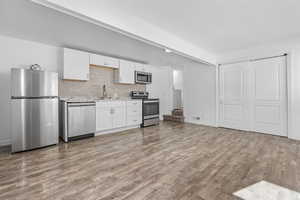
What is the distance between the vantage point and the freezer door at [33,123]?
295 cm

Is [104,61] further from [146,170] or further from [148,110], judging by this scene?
[146,170]

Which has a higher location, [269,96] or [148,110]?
[269,96]

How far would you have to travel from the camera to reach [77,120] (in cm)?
→ 376

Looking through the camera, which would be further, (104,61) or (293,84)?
(104,61)

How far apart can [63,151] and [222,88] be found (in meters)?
5.01

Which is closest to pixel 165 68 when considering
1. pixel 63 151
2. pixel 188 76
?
pixel 188 76

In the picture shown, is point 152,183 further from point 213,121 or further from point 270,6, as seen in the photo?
point 213,121

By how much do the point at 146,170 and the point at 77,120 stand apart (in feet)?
7.78

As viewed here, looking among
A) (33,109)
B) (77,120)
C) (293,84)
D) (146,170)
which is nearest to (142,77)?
(77,120)

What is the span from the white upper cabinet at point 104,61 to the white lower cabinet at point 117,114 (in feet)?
3.95

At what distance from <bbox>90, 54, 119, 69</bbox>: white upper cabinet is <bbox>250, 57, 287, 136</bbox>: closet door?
422 cm

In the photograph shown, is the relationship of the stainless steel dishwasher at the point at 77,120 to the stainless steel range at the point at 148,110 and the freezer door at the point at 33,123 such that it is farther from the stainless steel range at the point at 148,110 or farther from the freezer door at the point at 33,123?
the stainless steel range at the point at 148,110

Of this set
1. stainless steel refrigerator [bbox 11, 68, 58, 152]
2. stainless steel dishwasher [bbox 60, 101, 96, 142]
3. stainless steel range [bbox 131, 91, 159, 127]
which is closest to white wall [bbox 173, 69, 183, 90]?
stainless steel range [bbox 131, 91, 159, 127]

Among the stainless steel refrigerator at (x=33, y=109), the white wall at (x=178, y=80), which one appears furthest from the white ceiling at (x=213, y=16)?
the white wall at (x=178, y=80)
